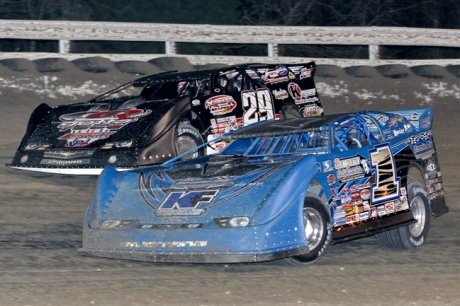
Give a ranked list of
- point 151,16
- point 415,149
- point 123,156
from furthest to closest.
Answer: point 151,16 < point 123,156 < point 415,149

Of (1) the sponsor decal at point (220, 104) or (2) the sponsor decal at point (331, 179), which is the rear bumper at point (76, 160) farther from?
(2) the sponsor decal at point (331, 179)

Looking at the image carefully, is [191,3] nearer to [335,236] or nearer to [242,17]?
[242,17]

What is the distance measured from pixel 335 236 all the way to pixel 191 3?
1389cm

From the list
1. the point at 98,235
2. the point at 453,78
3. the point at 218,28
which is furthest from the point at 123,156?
the point at 453,78

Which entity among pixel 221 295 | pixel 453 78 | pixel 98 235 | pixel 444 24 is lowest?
pixel 221 295

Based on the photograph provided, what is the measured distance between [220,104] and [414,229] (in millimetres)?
3530

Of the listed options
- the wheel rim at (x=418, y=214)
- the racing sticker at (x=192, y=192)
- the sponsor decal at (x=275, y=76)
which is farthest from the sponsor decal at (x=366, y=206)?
the sponsor decal at (x=275, y=76)

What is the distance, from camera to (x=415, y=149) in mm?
7297

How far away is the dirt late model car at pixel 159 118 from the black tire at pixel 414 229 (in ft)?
9.94

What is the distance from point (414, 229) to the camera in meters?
7.09

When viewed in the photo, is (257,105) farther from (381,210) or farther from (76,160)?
(381,210)

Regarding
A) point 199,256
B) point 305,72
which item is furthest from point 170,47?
point 199,256

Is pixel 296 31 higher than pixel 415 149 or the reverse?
higher

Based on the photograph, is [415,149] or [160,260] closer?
[160,260]
